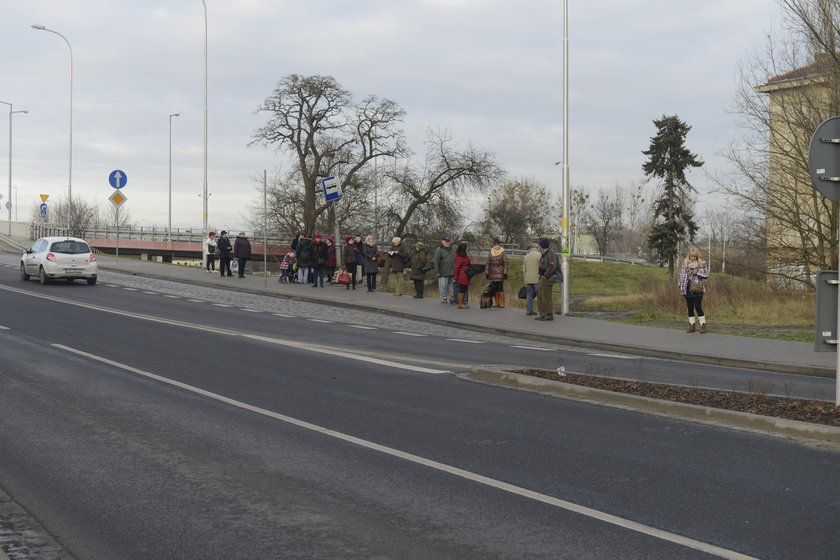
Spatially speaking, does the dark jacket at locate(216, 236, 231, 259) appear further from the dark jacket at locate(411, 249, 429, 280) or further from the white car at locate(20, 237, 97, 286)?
the dark jacket at locate(411, 249, 429, 280)

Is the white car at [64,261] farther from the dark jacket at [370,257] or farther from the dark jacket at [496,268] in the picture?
the dark jacket at [496,268]

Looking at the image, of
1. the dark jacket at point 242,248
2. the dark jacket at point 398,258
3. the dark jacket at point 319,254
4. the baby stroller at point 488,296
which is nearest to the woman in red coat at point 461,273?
the baby stroller at point 488,296

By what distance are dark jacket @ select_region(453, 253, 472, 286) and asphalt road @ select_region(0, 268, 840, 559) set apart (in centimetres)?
1134

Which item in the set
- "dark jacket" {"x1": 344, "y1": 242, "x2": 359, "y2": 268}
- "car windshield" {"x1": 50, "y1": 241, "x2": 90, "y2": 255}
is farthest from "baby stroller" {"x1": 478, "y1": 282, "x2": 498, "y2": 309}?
"car windshield" {"x1": 50, "y1": 241, "x2": 90, "y2": 255}

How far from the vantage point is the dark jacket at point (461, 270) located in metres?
24.0

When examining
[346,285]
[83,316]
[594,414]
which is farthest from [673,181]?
[594,414]

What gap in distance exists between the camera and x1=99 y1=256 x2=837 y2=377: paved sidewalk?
50.5 feet

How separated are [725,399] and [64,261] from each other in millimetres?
24594

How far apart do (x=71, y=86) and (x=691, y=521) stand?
59016mm

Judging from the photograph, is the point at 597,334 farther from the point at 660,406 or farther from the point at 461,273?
the point at 660,406

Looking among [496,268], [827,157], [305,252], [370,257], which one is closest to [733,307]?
[496,268]

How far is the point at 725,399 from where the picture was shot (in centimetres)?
974

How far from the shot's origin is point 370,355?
46.8 ft

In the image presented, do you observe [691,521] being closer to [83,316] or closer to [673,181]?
[83,316]
